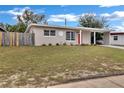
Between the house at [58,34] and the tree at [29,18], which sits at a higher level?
the tree at [29,18]

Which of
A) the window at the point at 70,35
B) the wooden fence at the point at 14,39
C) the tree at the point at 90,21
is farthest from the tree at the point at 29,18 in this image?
the wooden fence at the point at 14,39

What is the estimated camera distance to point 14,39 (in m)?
21.3

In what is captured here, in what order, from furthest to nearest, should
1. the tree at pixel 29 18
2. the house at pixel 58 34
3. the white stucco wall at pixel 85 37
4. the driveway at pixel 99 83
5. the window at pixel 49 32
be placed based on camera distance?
the tree at pixel 29 18 < the white stucco wall at pixel 85 37 < the window at pixel 49 32 < the house at pixel 58 34 < the driveway at pixel 99 83

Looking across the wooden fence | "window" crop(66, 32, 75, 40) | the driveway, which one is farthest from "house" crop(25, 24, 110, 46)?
the driveway

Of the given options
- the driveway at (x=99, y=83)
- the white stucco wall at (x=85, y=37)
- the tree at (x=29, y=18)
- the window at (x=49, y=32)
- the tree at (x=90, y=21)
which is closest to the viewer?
the driveway at (x=99, y=83)

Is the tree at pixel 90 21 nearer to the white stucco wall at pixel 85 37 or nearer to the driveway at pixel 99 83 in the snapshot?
the white stucco wall at pixel 85 37

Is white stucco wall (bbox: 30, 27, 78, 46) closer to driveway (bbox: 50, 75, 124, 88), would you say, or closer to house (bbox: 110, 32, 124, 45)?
house (bbox: 110, 32, 124, 45)

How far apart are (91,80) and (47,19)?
34079 millimetres

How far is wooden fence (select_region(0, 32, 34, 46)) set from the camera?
20844 millimetres

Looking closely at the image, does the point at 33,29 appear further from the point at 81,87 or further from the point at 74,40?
the point at 81,87

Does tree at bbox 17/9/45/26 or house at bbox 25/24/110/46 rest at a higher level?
tree at bbox 17/9/45/26

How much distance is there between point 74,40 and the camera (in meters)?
26.3

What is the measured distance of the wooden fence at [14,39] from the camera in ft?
68.4

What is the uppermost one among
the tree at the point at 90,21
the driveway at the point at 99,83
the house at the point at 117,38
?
the tree at the point at 90,21
